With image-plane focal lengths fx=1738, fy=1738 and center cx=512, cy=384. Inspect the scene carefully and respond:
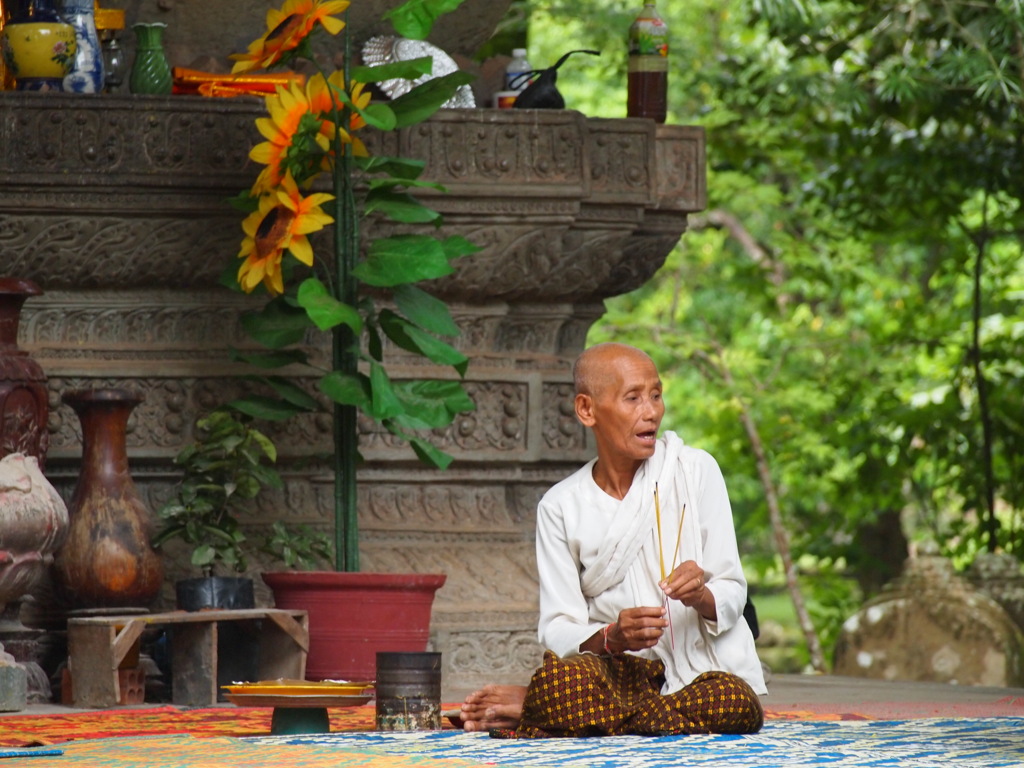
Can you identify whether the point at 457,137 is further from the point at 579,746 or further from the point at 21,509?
the point at 579,746

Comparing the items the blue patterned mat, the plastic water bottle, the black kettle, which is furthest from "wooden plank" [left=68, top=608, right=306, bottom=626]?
the plastic water bottle

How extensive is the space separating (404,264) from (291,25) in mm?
828

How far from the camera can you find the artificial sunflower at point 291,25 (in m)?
5.25

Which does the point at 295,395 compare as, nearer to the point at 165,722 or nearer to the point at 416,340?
the point at 416,340

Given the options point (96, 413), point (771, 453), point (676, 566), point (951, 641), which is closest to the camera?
point (676, 566)

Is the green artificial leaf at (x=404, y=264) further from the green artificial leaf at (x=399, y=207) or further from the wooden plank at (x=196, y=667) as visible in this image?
the wooden plank at (x=196, y=667)

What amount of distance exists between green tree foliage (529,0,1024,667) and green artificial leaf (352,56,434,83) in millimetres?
3016

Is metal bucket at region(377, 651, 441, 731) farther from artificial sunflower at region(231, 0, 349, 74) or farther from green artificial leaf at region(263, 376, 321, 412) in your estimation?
artificial sunflower at region(231, 0, 349, 74)

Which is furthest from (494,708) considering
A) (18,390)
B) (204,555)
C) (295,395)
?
(18,390)

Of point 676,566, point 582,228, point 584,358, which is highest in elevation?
point 582,228

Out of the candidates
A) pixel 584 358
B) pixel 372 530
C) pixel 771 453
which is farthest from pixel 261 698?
pixel 771 453

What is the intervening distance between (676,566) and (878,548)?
25.6ft

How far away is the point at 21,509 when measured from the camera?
4898 millimetres

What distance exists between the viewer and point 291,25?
5.31m
